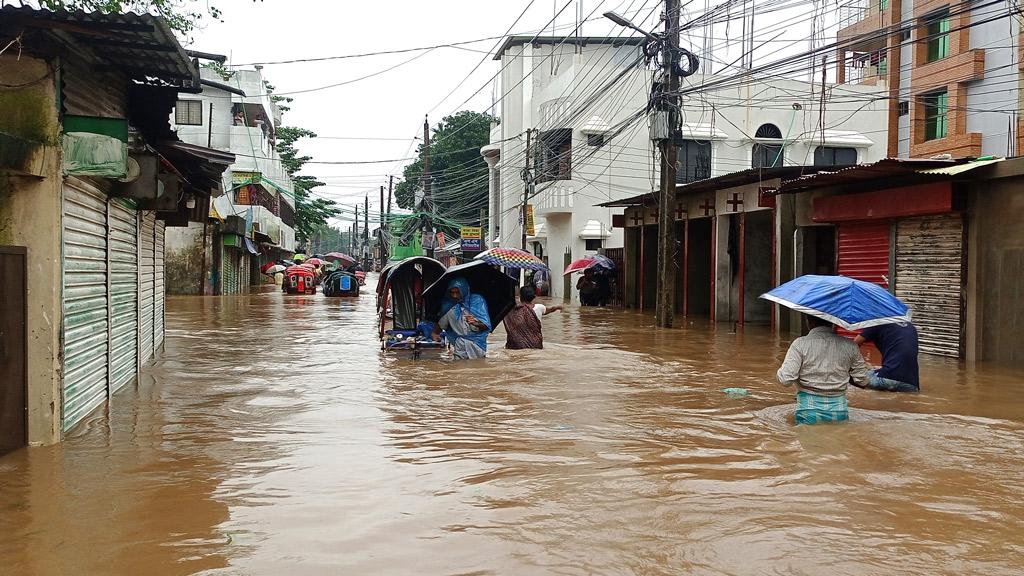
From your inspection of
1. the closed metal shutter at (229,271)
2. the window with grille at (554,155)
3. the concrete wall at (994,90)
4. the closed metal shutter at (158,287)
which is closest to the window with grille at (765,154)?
the concrete wall at (994,90)

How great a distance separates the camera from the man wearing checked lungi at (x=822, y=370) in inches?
330

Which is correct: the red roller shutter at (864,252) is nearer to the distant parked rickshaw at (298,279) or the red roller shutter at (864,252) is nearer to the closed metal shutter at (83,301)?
the closed metal shutter at (83,301)

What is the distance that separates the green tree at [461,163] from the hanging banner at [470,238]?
594cm

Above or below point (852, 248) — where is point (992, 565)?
below

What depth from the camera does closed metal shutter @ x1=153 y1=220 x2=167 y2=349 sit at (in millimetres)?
15797

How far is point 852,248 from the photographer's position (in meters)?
17.5

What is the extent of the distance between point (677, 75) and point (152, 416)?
14627mm

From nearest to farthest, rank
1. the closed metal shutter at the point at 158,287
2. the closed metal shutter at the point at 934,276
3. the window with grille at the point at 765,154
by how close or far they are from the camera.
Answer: the closed metal shutter at the point at 934,276, the closed metal shutter at the point at 158,287, the window with grille at the point at 765,154

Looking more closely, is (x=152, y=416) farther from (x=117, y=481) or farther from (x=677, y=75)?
(x=677, y=75)

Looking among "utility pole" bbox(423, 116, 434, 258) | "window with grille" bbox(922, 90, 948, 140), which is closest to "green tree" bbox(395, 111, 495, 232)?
"utility pole" bbox(423, 116, 434, 258)

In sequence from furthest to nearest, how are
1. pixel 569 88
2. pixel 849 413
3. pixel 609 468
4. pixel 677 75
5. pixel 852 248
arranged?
pixel 569 88 < pixel 677 75 < pixel 852 248 < pixel 849 413 < pixel 609 468

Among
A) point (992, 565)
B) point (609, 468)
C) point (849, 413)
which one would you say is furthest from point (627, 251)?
point (992, 565)

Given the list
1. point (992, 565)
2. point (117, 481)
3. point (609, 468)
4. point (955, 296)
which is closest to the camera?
point (992, 565)

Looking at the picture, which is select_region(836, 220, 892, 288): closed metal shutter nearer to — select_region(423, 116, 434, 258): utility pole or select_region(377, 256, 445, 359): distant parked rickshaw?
select_region(377, 256, 445, 359): distant parked rickshaw
